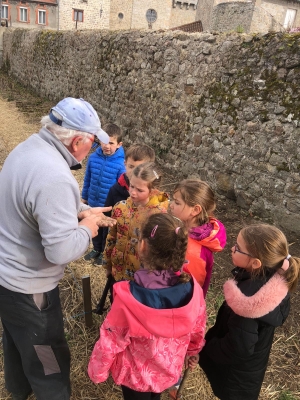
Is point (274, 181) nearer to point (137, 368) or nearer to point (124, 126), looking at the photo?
point (137, 368)

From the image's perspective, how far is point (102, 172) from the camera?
371 centimetres

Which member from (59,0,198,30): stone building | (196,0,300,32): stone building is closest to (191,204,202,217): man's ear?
(196,0,300,32): stone building

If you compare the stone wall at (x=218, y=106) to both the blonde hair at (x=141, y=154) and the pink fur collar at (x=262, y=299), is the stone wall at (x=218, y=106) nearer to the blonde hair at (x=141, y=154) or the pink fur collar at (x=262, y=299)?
the blonde hair at (x=141, y=154)

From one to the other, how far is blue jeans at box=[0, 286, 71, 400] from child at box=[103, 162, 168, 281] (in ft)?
2.42

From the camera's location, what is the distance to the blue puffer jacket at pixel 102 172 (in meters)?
3.70

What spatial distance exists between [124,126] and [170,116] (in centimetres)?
191

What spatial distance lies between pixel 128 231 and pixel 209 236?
0.63 m

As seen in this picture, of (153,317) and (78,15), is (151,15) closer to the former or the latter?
(78,15)

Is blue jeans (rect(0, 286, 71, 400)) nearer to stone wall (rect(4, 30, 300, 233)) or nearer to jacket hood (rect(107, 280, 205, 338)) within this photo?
jacket hood (rect(107, 280, 205, 338))

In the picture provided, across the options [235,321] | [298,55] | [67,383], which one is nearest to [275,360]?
[235,321]

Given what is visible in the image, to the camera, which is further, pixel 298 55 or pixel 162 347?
pixel 298 55

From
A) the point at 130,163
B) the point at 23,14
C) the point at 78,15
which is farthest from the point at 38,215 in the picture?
Answer: the point at 23,14

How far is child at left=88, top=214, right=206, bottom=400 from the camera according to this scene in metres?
1.58

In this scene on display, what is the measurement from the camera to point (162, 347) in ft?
5.46
